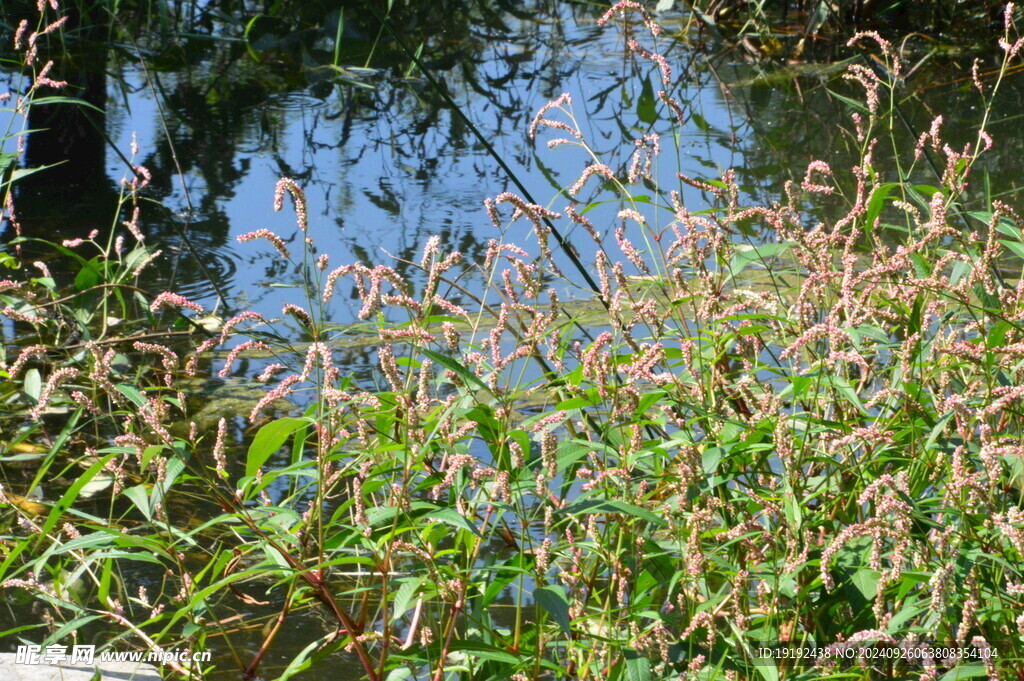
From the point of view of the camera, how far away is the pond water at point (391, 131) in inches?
138

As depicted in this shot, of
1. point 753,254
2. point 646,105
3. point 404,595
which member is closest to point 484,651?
point 404,595

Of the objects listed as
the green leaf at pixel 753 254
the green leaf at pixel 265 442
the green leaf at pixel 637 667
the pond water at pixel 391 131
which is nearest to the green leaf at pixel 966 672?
the green leaf at pixel 637 667

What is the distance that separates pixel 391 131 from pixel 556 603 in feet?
11.9

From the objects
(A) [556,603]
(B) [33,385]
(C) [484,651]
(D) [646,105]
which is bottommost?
(B) [33,385]

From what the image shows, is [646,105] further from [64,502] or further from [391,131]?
[64,502]

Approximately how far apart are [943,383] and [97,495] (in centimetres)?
169

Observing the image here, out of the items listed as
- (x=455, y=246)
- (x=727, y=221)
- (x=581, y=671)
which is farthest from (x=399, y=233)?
(x=581, y=671)

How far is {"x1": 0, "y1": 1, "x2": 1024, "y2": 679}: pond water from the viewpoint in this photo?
11.5ft

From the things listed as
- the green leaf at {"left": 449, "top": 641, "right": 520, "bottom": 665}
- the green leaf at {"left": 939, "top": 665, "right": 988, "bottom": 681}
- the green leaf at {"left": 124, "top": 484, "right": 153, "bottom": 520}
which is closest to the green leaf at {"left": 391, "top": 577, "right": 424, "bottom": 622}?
the green leaf at {"left": 449, "top": 641, "right": 520, "bottom": 665}

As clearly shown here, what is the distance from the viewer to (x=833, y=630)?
5.14 feet

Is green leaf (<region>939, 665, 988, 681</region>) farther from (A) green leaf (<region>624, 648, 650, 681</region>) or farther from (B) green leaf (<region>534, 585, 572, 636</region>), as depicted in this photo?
(B) green leaf (<region>534, 585, 572, 636</region>)

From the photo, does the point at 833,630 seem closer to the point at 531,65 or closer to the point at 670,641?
the point at 670,641

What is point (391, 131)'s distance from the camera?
15.3ft

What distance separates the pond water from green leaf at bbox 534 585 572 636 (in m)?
1.53
